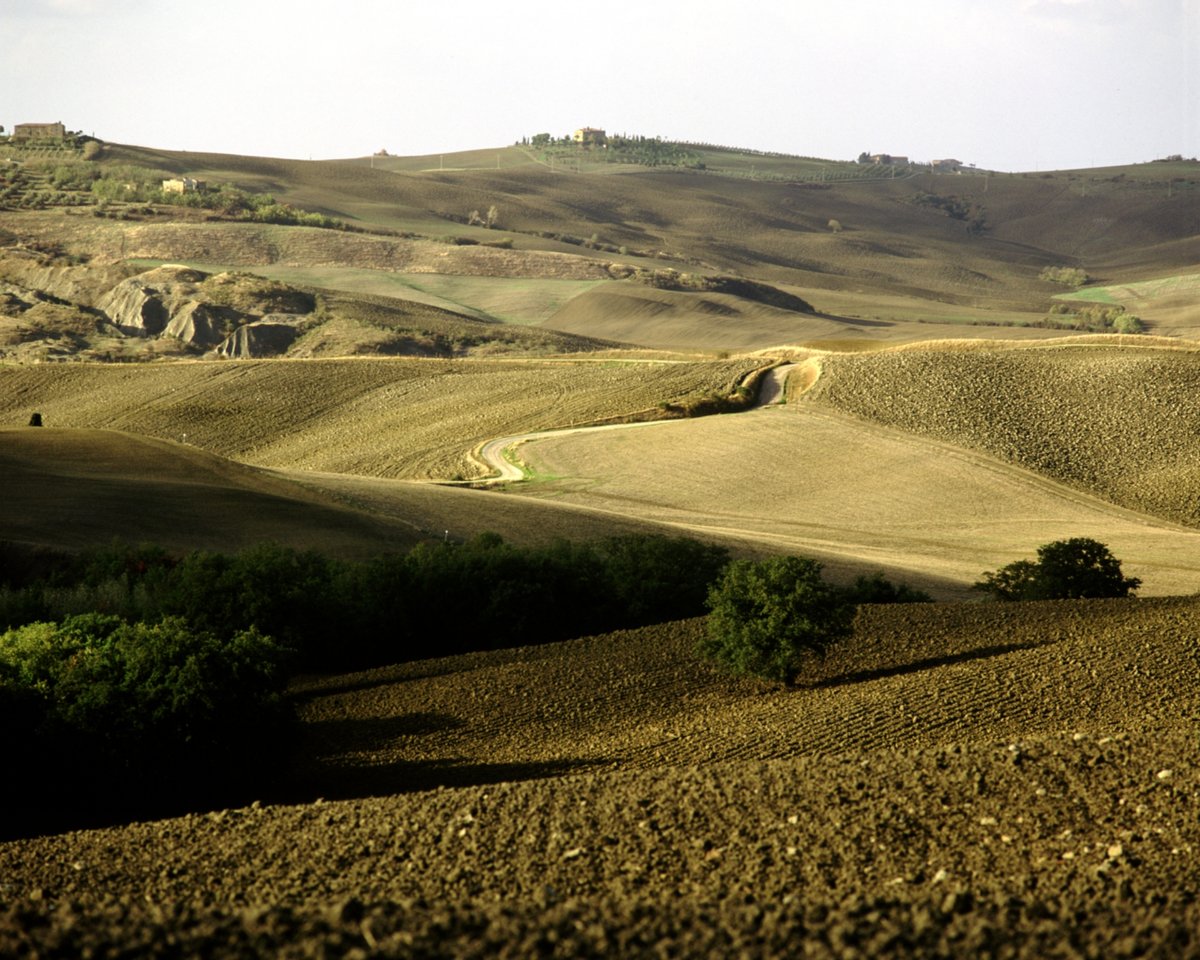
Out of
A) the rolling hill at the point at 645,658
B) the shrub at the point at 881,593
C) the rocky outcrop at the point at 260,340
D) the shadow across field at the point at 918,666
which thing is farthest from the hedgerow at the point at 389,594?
the rocky outcrop at the point at 260,340

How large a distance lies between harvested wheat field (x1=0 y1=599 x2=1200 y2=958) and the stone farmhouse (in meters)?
176

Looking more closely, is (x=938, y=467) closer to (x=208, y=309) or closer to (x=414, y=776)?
(x=414, y=776)

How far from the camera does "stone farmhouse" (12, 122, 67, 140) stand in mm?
181125

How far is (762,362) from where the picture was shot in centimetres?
8050

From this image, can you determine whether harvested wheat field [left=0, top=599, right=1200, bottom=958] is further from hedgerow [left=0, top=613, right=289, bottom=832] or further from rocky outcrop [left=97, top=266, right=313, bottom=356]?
rocky outcrop [left=97, top=266, right=313, bottom=356]

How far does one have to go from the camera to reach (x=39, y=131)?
603ft

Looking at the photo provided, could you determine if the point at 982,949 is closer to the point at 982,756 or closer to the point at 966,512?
the point at 982,756

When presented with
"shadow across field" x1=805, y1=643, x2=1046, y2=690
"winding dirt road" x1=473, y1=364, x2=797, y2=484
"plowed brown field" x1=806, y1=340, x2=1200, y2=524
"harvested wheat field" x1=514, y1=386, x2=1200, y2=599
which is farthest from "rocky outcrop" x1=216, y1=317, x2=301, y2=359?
"shadow across field" x1=805, y1=643, x2=1046, y2=690

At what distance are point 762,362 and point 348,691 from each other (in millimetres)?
57216

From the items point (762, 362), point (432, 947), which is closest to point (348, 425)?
point (762, 362)

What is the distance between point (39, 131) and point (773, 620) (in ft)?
602

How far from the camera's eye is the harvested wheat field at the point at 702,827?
8953mm

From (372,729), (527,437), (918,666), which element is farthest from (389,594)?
(527,437)

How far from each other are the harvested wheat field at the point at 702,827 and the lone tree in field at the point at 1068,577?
28.0 ft
